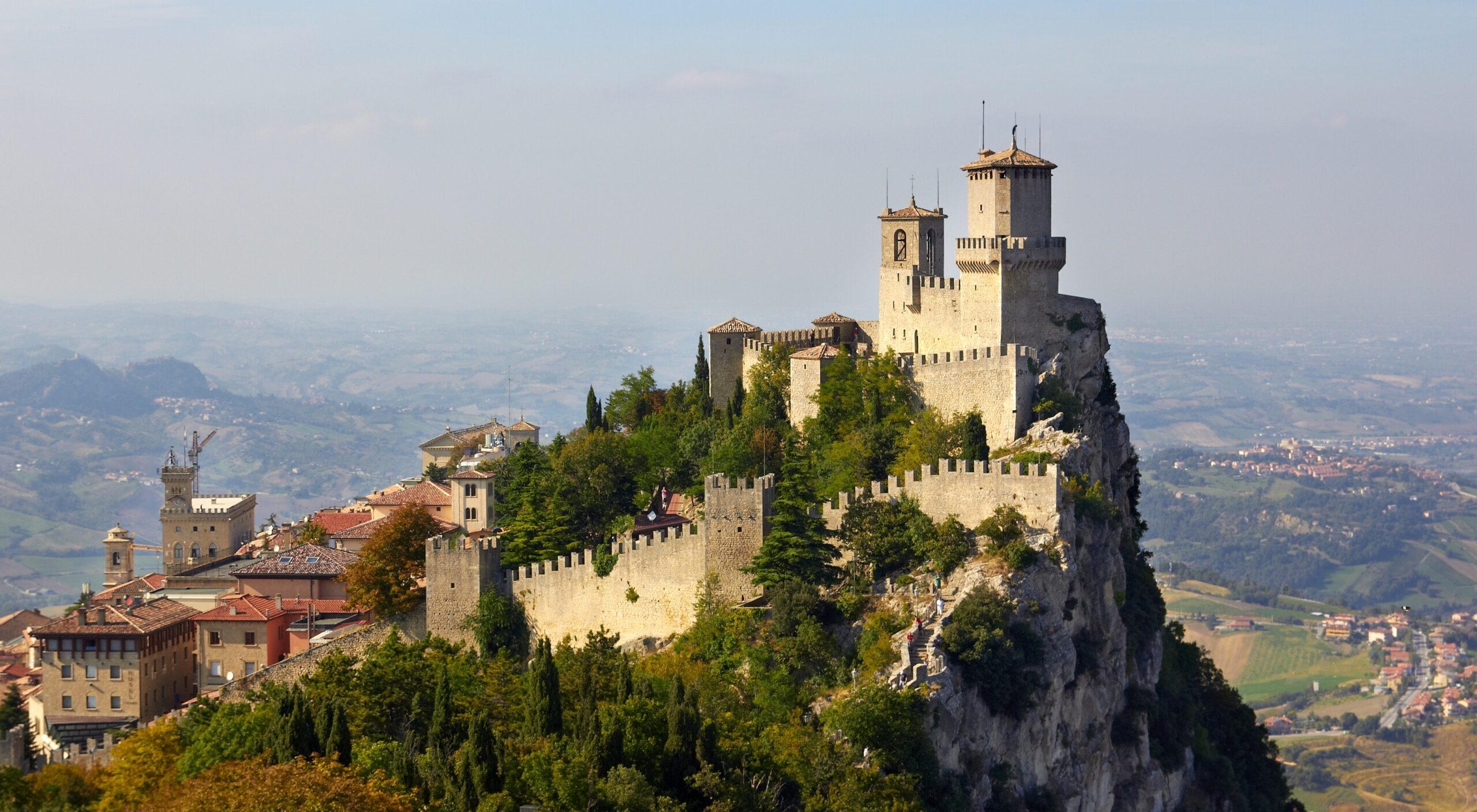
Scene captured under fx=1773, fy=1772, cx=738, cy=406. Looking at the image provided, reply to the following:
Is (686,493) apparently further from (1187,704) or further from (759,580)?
(1187,704)

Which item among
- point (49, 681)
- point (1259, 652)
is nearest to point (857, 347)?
point (49, 681)

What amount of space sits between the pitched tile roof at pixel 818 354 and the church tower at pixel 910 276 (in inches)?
91.2

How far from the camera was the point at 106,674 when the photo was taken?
5350 cm

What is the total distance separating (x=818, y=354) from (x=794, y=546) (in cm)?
1463

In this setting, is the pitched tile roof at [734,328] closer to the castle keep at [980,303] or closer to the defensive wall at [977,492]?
the castle keep at [980,303]

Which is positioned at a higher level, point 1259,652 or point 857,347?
point 857,347

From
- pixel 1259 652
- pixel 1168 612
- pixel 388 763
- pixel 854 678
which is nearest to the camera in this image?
pixel 388 763

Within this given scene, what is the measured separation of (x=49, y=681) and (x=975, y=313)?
31.1 meters

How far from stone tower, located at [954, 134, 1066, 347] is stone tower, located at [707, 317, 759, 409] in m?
10.3

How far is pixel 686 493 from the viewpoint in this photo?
58500 mm

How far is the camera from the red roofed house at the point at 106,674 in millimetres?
53062

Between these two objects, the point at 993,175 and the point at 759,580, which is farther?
the point at 993,175

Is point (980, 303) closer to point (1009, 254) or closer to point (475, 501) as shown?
point (1009, 254)

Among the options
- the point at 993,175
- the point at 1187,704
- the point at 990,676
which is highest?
the point at 993,175
